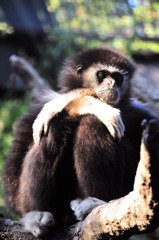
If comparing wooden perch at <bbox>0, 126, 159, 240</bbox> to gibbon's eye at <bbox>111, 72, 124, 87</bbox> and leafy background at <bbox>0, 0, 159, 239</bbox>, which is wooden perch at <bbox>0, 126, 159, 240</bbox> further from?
leafy background at <bbox>0, 0, 159, 239</bbox>

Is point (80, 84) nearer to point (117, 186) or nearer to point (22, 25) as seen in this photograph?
point (117, 186)

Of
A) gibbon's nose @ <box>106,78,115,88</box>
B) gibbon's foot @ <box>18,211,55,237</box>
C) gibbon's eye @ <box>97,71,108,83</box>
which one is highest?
gibbon's eye @ <box>97,71,108,83</box>

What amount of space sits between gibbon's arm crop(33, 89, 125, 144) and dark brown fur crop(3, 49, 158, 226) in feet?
0.19

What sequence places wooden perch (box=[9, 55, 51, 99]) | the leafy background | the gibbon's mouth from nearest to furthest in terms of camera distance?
the gibbon's mouth, wooden perch (box=[9, 55, 51, 99]), the leafy background

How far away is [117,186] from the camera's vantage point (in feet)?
8.91

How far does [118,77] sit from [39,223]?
5.96 feet

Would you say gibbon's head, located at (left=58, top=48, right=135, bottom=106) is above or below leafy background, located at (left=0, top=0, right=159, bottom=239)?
below

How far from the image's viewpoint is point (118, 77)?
11.4 ft

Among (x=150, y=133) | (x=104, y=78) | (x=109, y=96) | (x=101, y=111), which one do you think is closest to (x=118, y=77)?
(x=104, y=78)

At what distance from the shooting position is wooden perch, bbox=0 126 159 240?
142 cm

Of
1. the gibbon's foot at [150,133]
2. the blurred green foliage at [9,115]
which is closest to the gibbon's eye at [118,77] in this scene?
the gibbon's foot at [150,133]

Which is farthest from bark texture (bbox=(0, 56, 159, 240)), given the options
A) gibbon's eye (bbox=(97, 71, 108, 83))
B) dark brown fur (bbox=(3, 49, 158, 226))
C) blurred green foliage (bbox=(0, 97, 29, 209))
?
blurred green foliage (bbox=(0, 97, 29, 209))

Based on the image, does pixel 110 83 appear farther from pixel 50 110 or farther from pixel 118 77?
pixel 50 110

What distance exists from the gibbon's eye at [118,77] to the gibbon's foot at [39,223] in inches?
64.9
